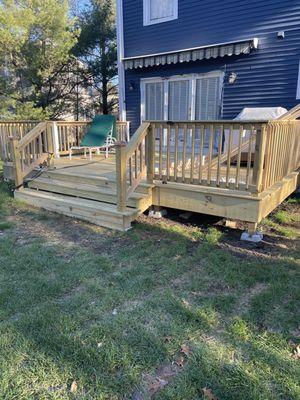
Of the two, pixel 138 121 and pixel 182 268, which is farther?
pixel 138 121

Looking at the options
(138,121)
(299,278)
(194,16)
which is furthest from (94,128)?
(299,278)

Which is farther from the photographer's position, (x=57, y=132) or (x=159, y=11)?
(x=159, y=11)

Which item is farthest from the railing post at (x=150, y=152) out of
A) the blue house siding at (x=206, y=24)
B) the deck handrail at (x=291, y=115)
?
the blue house siding at (x=206, y=24)

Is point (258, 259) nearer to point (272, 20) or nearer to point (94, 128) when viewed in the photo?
point (94, 128)

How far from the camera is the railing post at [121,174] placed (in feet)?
12.7

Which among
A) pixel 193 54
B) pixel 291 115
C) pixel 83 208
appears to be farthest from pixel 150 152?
pixel 193 54

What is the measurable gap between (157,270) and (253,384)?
1.46m

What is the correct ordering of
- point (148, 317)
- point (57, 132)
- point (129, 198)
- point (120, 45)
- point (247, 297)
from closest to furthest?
point (148, 317) < point (247, 297) < point (129, 198) < point (57, 132) < point (120, 45)

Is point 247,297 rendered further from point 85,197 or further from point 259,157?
point 85,197

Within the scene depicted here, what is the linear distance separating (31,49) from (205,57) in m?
6.90

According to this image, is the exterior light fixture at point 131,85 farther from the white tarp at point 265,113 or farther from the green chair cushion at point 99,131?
the white tarp at point 265,113

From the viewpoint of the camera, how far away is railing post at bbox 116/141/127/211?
12.7 feet

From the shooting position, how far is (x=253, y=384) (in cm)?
174

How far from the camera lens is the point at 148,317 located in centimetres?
234
